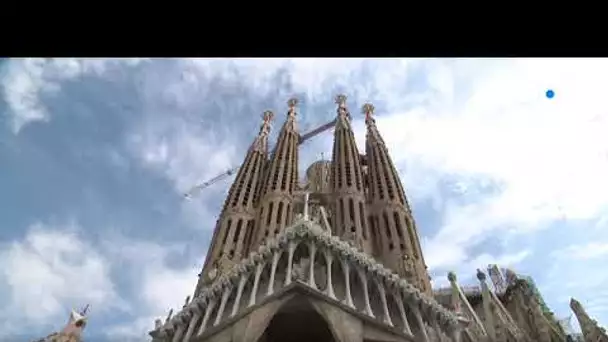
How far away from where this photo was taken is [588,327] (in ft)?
78.1

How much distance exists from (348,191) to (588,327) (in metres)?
22.0

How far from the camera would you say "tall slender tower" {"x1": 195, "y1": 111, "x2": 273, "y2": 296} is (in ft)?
116

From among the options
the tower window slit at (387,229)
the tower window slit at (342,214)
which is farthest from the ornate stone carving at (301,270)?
the tower window slit at (342,214)

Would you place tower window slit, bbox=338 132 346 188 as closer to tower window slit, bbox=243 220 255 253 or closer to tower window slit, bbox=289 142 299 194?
tower window slit, bbox=289 142 299 194

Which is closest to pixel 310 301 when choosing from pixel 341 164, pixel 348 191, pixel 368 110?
pixel 348 191

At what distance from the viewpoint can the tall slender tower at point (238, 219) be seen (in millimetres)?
35406

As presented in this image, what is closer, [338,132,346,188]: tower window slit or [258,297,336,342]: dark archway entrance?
[258,297,336,342]: dark archway entrance

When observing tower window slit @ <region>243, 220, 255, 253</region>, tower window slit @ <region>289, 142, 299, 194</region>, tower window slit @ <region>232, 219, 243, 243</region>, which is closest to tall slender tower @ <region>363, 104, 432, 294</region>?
tower window slit @ <region>289, 142, 299, 194</region>

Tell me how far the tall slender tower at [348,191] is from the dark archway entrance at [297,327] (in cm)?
1390

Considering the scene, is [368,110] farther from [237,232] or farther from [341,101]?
[237,232]

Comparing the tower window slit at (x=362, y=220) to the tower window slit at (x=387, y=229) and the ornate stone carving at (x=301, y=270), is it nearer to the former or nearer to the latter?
the tower window slit at (x=387, y=229)

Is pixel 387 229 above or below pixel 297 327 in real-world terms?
above

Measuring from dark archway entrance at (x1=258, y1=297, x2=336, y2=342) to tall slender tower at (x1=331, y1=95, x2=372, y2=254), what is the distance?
13.9 m
